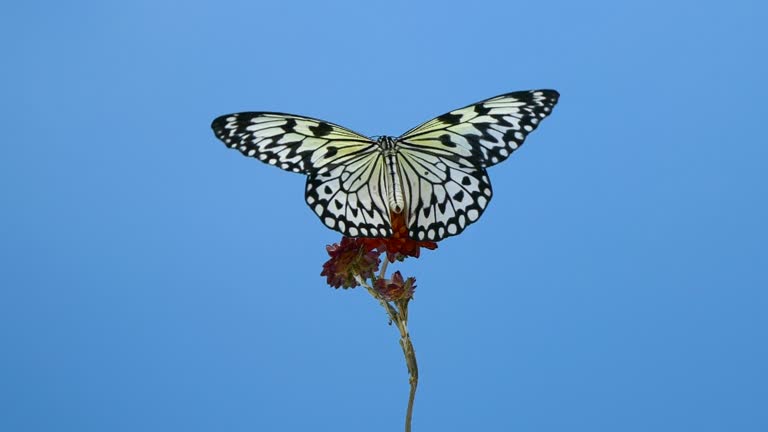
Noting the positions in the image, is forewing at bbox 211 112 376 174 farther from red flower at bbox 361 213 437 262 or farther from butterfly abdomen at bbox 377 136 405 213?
red flower at bbox 361 213 437 262

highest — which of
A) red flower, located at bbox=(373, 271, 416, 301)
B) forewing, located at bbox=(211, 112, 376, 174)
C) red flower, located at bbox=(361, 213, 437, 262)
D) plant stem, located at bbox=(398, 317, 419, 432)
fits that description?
forewing, located at bbox=(211, 112, 376, 174)

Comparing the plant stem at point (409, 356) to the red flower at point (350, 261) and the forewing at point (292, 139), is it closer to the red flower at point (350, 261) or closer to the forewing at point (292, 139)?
the red flower at point (350, 261)

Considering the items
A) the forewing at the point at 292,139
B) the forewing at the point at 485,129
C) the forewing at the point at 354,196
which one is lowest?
the forewing at the point at 354,196

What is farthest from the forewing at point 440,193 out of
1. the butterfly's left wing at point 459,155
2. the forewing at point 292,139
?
the forewing at point 292,139

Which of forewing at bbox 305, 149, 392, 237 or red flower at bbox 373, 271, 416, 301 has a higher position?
forewing at bbox 305, 149, 392, 237

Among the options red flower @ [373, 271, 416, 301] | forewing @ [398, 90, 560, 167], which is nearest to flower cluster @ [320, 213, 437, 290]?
red flower @ [373, 271, 416, 301]

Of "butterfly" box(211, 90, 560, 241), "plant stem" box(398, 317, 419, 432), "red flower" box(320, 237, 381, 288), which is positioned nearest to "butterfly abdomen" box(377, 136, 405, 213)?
"butterfly" box(211, 90, 560, 241)

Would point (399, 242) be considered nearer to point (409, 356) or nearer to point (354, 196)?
point (354, 196)
